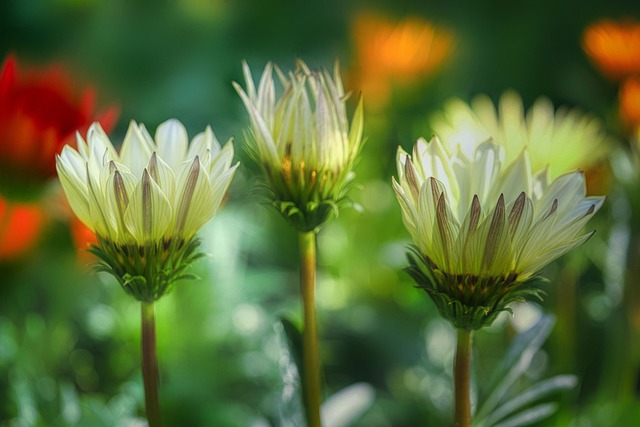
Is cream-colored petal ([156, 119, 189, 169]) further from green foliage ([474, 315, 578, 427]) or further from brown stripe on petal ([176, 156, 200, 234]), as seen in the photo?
green foliage ([474, 315, 578, 427])

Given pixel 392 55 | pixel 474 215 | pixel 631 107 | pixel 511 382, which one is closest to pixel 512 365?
pixel 511 382

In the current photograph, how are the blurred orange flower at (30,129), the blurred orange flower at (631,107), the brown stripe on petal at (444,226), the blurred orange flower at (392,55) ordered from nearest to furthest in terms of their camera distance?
the brown stripe on petal at (444,226)
the blurred orange flower at (30,129)
the blurred orange flower at (631,107)
the blurred orange flower at (392,55)

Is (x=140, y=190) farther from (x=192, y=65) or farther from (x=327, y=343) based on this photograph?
(x=192, y=65)

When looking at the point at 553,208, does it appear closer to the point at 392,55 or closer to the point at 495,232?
→ the point at 495,232

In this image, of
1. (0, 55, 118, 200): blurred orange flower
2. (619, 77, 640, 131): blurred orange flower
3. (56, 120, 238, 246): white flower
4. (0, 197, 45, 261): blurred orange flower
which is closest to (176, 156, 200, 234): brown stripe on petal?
(56, 120, 238, 246): white flower

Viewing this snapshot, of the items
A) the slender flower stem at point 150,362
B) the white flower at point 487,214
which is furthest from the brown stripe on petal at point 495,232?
the slender flower stem at point 150,362

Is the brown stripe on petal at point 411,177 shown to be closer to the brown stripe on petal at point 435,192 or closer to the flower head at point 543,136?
the brown stripe on petal at point 435,192

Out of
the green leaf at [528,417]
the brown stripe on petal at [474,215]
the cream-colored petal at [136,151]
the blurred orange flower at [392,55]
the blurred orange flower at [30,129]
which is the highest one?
the blurred orange flower at [392,55]

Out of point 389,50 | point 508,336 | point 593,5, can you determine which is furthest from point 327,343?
point 593,5
